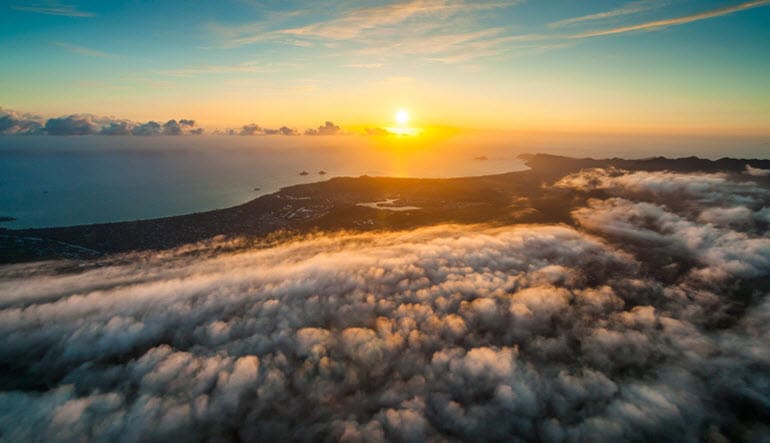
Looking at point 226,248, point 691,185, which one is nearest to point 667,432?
point 226,248

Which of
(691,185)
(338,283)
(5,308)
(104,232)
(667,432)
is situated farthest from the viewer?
(691,185)

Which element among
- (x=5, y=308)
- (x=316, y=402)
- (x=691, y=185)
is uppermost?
(x=691, y=185)

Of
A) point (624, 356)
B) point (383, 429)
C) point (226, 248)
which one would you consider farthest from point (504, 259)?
point (226, 248)

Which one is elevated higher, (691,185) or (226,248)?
(691,185)

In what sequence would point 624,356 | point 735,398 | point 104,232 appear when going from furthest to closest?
point 104,232
point 624,356
point 735,398

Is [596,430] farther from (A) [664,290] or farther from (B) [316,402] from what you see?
(A) [664,290]

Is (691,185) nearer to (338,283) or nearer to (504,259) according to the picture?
(504,259)

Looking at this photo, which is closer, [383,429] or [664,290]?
[383,429]
